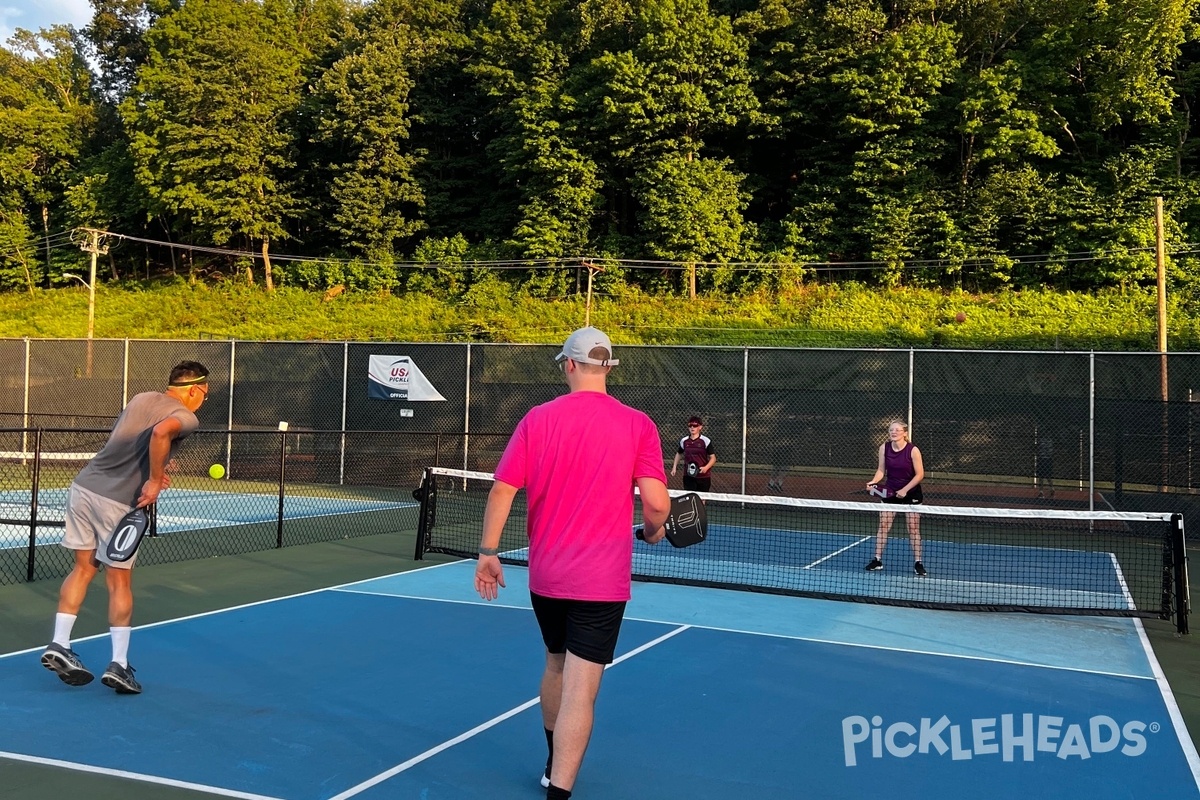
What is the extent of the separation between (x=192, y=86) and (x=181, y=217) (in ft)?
22.1

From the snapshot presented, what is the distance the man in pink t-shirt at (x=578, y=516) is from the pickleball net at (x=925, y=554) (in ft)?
14.8

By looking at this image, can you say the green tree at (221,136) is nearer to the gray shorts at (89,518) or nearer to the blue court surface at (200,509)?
the blue court surface at (200,509)

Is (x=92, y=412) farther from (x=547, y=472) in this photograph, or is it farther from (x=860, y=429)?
(x=547, y=472)

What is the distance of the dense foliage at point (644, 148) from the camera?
1508 inches

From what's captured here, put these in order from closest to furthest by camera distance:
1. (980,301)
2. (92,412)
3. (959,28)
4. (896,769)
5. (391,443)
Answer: (896,769) → (391,443) → (92,412) → (980,301) → (959,28)

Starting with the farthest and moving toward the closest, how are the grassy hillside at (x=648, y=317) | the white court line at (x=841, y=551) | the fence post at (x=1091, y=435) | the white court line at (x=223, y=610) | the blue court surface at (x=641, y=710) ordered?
the grassy hillside at (x=648, y=317), the fence post at (x=1091, y=435), the white court line at (x=841, y=551), the white court line at (x=223, y=610), the blue court surface at (x=641, y=710)

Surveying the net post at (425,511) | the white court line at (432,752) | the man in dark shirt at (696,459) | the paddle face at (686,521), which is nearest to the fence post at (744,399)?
the man in dark shirt at (696,459)

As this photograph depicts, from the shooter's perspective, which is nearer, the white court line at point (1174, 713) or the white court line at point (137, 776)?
the white court line at point (137, 776)

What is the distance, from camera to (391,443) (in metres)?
17.8

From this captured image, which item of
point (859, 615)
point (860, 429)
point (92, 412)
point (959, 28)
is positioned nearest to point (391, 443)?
point (92, 412)

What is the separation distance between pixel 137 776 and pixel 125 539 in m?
1.65

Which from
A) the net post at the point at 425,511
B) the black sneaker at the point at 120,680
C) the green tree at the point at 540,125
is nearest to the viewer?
the black sneaker at the point at 120,680

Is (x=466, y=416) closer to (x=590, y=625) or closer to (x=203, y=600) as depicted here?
(x=203, y=600)

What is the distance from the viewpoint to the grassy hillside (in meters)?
29.9
